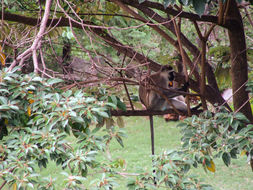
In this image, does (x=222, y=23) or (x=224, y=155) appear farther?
(x=222, y=23)

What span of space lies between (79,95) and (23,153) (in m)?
0.39

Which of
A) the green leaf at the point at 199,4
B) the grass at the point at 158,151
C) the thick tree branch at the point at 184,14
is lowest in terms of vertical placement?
the grass at the point at 158,151

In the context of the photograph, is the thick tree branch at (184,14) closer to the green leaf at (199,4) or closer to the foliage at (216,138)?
the green leaf at (199,4)

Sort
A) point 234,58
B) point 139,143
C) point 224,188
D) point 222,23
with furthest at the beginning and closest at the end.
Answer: point 139,143
point 224,188
point 234,58
point 222,23

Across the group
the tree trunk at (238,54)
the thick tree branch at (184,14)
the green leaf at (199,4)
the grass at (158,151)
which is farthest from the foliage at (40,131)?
the grass at (158,151)

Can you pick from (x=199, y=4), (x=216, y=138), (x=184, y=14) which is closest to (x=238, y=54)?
(x=184, y=14)

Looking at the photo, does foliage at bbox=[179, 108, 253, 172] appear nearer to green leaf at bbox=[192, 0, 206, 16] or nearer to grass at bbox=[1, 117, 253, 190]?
green leaf at bbox=[192, 0, 206, 16]

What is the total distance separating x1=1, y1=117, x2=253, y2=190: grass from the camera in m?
6.01

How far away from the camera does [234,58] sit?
9.22 feet

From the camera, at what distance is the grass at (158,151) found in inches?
237

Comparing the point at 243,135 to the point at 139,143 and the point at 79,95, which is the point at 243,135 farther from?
the point at 139,143

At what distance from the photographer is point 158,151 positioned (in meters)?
7.61

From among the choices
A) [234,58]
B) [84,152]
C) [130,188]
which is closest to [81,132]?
[84,152]

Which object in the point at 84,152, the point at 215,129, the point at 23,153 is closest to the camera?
the point at 23,153
